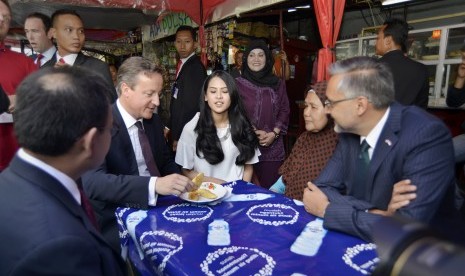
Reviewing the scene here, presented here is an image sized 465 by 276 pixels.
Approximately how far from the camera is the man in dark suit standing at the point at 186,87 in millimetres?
4262

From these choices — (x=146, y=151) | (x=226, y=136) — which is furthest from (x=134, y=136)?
(x=226, y=136)

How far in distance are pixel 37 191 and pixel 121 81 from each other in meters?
1.38

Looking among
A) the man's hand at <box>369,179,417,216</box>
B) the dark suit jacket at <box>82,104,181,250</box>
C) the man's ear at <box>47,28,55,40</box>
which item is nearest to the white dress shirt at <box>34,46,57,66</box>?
the man's ear at <box>47,28,55,40</box>

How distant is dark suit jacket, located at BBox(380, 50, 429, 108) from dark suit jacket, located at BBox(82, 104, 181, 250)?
278 cm

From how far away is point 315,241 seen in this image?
1420 millimetres

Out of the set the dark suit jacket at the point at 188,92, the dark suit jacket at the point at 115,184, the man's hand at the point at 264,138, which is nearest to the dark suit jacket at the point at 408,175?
the dark suit jacket at the point at 115,184

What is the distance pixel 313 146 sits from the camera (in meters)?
2.29

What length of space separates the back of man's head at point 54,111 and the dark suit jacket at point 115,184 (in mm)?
900

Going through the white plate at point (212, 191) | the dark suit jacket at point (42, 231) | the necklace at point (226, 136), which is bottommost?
the white plate at point (212, 191)

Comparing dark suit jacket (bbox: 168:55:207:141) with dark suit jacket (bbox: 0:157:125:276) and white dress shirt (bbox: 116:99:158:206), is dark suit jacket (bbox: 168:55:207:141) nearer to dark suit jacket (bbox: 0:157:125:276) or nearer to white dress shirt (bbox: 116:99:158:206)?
white dress shirt (bbox: 116:99:158:206)

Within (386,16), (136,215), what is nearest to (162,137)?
(136,215)

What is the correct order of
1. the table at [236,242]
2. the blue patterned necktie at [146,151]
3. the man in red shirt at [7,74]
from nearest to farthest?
the table at [236,242] → the blue patterned necktie at [146,151] → the man in red shirt at [7,74]

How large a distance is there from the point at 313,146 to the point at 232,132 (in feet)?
2.28

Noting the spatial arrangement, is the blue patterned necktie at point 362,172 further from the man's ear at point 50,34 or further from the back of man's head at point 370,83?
the man's ear at point 50,34
